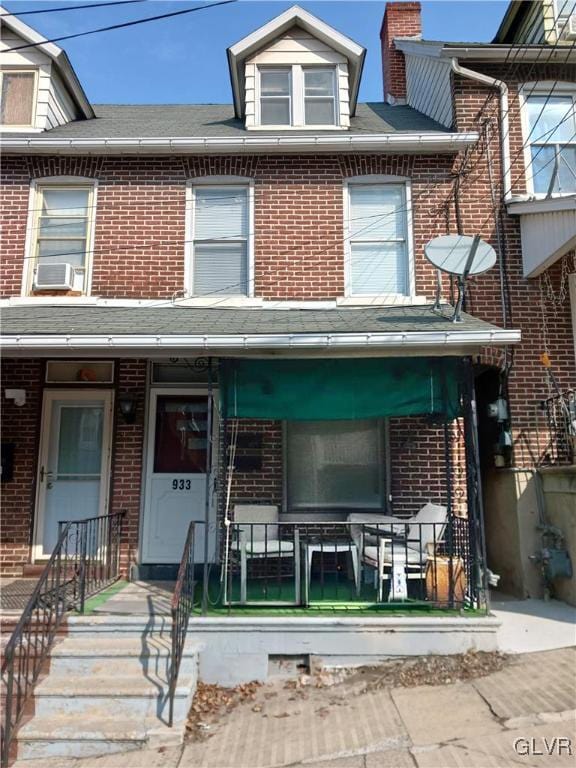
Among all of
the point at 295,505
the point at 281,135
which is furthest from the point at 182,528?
the point at 281,135

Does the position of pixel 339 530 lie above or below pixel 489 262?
below

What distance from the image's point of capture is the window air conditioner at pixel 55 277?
24.4 feet

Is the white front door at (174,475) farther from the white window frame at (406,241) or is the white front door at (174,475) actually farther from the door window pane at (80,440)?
the white window frame at (406,241)

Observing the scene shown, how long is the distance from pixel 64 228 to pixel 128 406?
2876 millimetres

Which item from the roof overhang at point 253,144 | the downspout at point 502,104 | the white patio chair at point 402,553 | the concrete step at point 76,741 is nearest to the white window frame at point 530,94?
the downspout at point 502,104

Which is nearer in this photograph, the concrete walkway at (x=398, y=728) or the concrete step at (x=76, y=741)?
the concrete walkway at (x=398, y=728)

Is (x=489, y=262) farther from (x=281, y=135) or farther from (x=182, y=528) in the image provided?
(x=182, y=528)

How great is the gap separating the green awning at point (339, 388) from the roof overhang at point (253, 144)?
3.62 m

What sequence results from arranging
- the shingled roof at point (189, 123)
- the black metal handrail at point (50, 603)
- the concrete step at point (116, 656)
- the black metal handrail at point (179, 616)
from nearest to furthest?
the black metal handrail at point (50, 603)
the black metal handrail at point (179, 616)
the concrete step at point (116, 656)
the shingled roof at point (189, 123)

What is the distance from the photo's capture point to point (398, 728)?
407 centimetres

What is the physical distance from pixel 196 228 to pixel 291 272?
152 centimetres

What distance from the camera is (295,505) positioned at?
7055 mm

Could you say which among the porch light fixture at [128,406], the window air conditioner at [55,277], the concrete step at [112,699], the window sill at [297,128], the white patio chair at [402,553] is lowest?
the concrete step at [112,699]

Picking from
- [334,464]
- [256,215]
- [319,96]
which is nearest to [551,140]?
Answer: [319,96]
